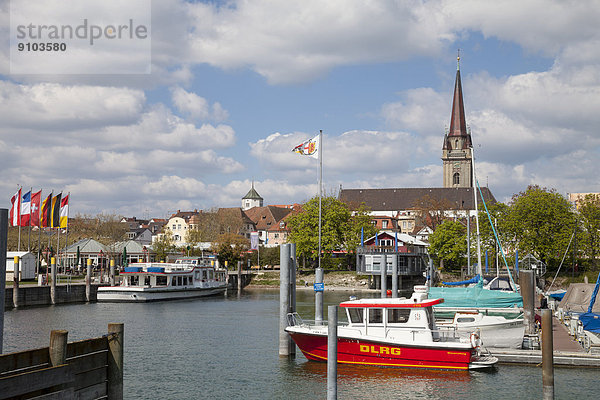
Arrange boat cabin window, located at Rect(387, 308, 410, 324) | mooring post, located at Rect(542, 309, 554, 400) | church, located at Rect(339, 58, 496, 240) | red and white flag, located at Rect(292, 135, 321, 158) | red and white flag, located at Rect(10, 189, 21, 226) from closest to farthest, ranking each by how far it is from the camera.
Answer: mooring post, located at Rect(542, 309, 554, 400) < boat cabin window, located at Rect(387, 308, 410, 324) < red and white flag, located at Rect(292, 135, 321, 158) < red and white flag, located at Rect(10, 189, 21, 226) < church, located at Rect(339, 58, 496, 240)

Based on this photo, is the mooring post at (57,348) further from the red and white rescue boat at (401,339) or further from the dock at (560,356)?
the dock at (560,356)

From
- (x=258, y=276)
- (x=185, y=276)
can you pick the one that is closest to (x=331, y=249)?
(x=258, y=276)

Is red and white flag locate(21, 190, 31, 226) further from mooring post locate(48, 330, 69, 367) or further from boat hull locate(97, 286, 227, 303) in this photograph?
mooring post locate(48, 330, 69, 367)

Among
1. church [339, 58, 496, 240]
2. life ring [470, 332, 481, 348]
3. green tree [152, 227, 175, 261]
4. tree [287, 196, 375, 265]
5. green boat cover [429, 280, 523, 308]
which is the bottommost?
life ring [470, 332, 481, 348]

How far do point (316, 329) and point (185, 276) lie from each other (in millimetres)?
49416

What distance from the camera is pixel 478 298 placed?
1523 inches

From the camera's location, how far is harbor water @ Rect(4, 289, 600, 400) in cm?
2411

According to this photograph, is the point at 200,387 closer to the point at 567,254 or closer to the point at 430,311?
the point at 430,311

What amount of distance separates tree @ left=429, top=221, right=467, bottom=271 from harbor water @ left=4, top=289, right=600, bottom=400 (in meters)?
56.4

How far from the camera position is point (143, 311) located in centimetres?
5791

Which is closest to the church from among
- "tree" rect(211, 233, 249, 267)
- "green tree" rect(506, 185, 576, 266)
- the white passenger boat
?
"tree" rect(211, 233, 249, 267)

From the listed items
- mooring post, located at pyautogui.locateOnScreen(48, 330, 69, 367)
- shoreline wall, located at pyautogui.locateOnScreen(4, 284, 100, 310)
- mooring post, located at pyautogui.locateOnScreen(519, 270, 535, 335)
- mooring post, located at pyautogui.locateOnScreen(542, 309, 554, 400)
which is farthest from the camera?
shoreline wall, located at pyautogui.locateOnScreen(4, 284, 100, 310)

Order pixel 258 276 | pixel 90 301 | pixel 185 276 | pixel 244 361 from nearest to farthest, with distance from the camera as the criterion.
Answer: pixel 244 361 → pixel 90 301 → pixel 185 276 → pixel 258 276

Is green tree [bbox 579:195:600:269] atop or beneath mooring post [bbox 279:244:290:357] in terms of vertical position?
atop
